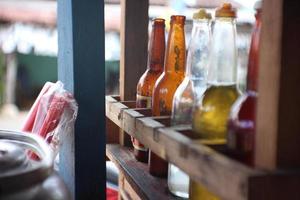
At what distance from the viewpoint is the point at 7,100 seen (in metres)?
5.81

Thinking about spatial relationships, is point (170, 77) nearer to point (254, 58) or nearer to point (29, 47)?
point (254, 58)

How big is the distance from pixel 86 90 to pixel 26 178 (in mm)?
466

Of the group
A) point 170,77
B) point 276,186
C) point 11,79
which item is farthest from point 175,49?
point 11,79

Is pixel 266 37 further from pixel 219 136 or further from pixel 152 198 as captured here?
pixel 152 198

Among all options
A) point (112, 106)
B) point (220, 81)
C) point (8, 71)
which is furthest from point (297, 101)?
point (8, 71)

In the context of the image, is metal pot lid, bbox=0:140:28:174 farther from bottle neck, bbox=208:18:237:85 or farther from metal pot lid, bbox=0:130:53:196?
bottle neck, bbox=208:18:237:85

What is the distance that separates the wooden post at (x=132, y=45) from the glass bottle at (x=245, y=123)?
0.54 meters

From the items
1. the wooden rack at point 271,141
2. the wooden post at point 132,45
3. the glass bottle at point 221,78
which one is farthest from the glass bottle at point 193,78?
the wooden post at point 132,45

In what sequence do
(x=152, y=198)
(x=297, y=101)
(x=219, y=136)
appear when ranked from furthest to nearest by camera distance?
(x=152, y=198) → (x=219, y=136) → (x=297, y=101)

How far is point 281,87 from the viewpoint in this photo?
46 centimetres

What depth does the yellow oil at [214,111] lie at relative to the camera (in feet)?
2.04

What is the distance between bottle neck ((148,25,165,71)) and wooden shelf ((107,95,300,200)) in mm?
278

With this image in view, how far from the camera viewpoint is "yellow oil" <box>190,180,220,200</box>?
69 cm

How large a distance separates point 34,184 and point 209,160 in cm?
22
